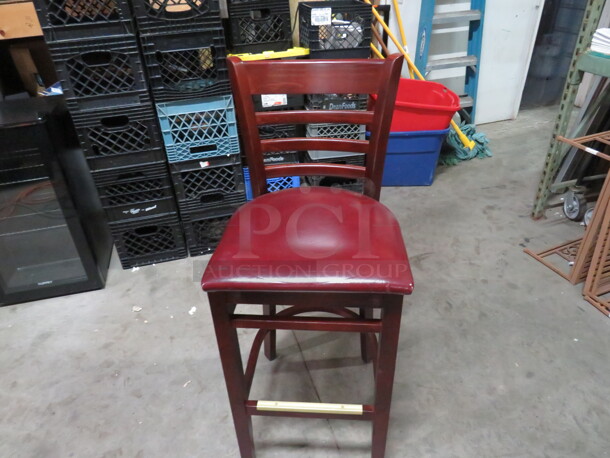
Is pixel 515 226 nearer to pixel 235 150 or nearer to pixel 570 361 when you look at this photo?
pixel 570 361

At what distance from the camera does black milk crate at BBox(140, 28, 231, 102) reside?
1547 mm

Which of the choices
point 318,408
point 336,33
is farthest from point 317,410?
point 336,33

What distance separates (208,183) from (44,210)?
70 centimetres

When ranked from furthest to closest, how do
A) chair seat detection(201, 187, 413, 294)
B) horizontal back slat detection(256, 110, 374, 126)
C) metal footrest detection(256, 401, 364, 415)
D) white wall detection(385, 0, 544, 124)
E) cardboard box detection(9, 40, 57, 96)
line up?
1. white wall detection(385, 0, 544, 124)
2. cardboard box detection(9, 40, 57, 96)
3. horizontal back slat detection(256, 110, 374, 126)
4. metal footrest detection(256, 401, 364, 415)
5. chair seat detection(201, 187, 413, 294)

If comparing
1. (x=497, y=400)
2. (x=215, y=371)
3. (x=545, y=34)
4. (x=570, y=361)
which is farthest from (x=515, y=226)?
(x=545, y=34)

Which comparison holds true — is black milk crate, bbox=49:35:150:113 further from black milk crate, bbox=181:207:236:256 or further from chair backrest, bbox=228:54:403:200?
chair backrest, bbox=228:54:403:200

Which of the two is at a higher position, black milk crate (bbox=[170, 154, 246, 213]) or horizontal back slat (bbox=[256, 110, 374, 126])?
horizontal back slat (bbox=[256, 110, 374, 126])

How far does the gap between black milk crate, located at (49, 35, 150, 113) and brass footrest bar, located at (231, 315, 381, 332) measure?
1111 mm

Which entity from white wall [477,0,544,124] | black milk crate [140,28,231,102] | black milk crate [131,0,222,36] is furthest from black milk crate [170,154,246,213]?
white wall [477,0,544,124]

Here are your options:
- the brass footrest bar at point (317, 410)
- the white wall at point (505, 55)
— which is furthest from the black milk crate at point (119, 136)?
the white wall at point (505, 55)

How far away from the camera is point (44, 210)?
174cm

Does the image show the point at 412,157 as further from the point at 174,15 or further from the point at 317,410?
the point at 317,410

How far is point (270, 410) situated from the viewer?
99 cm

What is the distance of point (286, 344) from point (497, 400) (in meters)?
0.72
